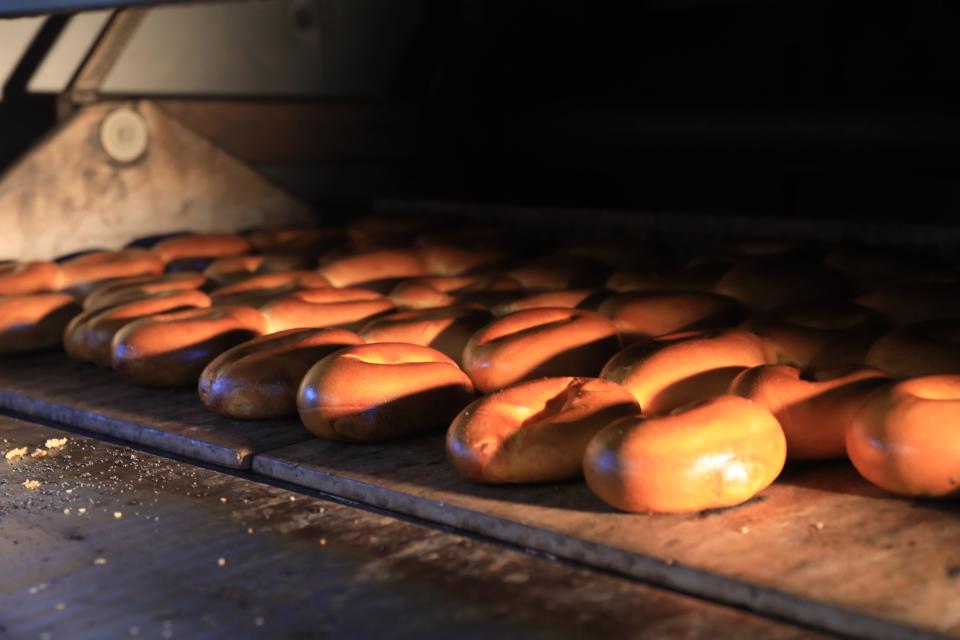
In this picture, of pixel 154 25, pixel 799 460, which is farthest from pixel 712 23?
pixel 799 460

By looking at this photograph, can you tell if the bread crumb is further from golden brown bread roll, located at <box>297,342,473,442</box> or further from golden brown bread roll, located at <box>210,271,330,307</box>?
golden brown bread roll, located at <box>210,271,330,307</box>

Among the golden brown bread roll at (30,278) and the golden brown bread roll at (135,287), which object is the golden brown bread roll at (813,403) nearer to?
the golden brown bread roll at (135,287)

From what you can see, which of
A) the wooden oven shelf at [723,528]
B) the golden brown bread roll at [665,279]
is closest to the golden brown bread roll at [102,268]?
the wooden oven shelf at [723,528]

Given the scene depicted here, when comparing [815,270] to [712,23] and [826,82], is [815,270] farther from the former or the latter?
[712,23]

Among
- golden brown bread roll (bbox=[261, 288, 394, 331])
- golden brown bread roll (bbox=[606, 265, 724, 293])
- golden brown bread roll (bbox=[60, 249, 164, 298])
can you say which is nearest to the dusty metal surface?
golden brown bread roll (bbox=[261, 288, 394, 331])

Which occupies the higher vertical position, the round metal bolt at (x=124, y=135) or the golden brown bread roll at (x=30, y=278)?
the round metal bolt at (x=124, y=135)

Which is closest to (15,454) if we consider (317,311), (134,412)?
(134,412)

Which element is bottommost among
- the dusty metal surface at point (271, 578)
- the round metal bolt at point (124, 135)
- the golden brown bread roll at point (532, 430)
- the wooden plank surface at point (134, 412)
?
the dusty metal surface at point (271, 578)

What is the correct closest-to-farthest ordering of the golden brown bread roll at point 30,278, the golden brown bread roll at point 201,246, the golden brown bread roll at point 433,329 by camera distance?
the golden brown bread roll at point 433,329 < the golden brown bread roll at point 30,278 < the golden brown bread roll at point 201,246
